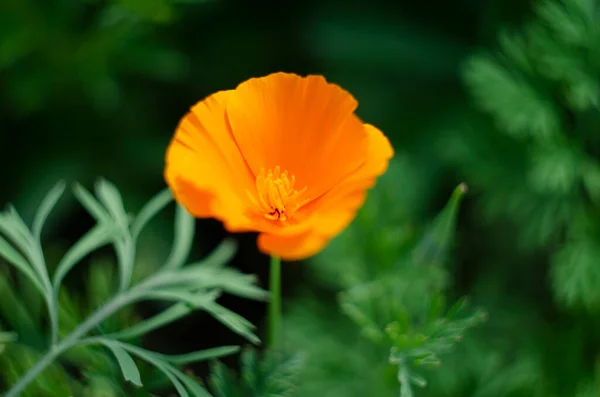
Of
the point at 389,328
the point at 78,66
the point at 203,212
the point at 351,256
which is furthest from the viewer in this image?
the point at 78,66

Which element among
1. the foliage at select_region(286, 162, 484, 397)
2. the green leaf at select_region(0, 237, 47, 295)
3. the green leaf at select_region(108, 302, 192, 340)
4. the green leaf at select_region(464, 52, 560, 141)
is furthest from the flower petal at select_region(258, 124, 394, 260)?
the green leaf at select_region(464, 52, 560, 141)

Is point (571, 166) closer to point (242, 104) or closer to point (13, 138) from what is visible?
point (242, 104)

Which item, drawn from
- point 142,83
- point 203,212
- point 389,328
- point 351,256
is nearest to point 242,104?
point 203,212

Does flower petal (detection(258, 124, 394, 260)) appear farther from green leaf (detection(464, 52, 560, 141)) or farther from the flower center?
green leaf (detection(464, 52, 560, 141))

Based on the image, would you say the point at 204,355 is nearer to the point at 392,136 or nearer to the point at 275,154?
the point at 275,154

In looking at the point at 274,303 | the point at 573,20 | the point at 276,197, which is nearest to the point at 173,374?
the point at 274,303

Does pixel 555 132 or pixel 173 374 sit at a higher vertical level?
pixel 555 132
